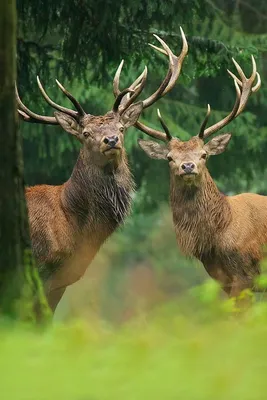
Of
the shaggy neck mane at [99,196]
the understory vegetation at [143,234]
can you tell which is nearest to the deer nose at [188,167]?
the shaggy neck mane at [99,196]

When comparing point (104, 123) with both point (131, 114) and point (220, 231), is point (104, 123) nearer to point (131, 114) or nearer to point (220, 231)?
point (131, 114)

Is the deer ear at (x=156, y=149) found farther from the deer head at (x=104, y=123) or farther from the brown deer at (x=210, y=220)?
the deer head at (x=104, y=123)

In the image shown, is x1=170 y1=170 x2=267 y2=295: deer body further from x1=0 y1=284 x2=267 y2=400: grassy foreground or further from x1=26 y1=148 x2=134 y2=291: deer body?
x1=0 y1=284 x2=267 y2=400: grassy foreground

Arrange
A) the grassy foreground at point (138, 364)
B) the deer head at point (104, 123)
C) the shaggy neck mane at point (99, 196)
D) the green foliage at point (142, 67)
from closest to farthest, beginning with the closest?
the grassy foreground at point (138, 364) → the deer head at point (104, 123) → the shaggy neck mane at point (99, 196) → the green foliage at point (142, 67)

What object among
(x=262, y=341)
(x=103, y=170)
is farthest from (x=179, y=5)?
(x=262, y=341)

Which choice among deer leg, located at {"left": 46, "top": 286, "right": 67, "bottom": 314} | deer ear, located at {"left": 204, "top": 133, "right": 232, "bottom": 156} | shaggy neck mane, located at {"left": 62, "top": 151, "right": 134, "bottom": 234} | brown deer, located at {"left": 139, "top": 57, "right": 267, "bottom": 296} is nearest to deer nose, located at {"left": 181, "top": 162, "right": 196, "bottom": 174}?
brown deer, located at {"left": 139, "top": 57, "right": 267, "bottom": 296}

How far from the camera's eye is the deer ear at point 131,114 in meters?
10.8

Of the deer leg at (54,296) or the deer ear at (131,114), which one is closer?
the deer leg at (54,296)

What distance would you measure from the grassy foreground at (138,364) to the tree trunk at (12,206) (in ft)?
4.42

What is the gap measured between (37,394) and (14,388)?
8 centimetres

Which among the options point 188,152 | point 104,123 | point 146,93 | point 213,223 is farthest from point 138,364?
point 146,93

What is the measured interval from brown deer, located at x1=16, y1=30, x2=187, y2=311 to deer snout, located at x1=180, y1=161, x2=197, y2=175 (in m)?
0.45

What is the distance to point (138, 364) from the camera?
4.20 m

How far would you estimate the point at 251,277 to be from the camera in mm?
10703
